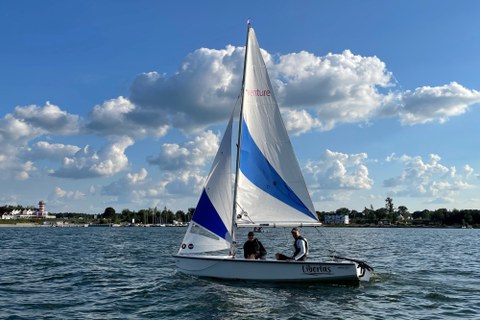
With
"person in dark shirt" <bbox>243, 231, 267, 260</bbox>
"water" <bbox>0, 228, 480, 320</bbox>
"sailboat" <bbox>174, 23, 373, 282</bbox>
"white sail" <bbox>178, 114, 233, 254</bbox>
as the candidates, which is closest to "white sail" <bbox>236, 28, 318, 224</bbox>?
"sailboat" <bbox>174, 23, 373, 282</bbox>

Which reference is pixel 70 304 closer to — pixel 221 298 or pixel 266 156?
pixel 221 298

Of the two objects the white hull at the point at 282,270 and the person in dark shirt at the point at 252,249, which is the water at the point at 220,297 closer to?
the white hull at the point at 282,270

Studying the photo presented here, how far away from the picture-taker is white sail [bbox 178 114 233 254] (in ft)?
70.9

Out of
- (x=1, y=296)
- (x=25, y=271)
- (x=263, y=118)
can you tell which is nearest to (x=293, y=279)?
(x=263, y=118)

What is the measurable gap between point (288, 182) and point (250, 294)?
552 centimetres

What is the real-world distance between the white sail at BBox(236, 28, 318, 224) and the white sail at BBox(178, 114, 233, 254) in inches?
30.9

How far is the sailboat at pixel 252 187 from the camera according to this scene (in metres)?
21.4

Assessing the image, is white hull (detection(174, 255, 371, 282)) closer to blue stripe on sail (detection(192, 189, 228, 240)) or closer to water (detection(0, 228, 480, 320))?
water (detection(0, 228, 480, 320))

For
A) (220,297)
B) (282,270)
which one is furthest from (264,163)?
(220,297)

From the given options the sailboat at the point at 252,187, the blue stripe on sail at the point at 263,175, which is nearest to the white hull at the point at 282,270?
the sailboat at the point at 252,187

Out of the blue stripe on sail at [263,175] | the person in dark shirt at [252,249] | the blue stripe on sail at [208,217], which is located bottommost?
the person in dark shirt at [252,249]

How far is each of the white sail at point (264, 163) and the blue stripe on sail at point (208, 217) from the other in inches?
40.2

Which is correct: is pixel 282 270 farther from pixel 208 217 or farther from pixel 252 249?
pixel 208 217

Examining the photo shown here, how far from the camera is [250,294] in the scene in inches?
727
